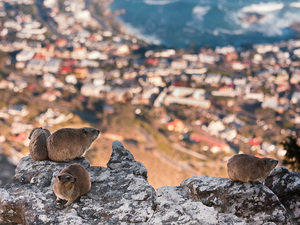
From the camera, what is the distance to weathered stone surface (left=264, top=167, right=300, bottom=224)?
187 inches

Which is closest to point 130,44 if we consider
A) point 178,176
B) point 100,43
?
point 100,43

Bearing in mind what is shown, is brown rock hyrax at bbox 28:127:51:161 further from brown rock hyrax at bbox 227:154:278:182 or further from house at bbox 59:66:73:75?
house at bbox 59:66:73:75

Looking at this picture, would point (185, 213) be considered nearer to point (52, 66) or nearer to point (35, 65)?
point (52, 66)

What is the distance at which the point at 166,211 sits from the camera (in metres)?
4.19

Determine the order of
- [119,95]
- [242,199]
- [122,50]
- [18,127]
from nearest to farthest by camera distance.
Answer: [242,199], [18,127], [119,95], [122,50]

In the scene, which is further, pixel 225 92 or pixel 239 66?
pixel 239 66

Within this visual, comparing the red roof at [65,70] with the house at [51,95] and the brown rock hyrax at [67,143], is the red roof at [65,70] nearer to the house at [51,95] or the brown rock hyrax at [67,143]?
the house at [51,95]

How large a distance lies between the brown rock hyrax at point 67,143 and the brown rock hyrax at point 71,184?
0.63m

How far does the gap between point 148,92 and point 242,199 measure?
43.6m

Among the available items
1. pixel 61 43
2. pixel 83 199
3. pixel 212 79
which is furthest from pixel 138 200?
pixel 61 43

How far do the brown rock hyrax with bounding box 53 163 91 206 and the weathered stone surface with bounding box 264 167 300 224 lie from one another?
273 centimetres

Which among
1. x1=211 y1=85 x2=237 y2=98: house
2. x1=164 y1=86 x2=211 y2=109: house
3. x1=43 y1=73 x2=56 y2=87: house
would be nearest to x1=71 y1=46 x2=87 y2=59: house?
x1=43 y1=73 x2=56 y2=87: house

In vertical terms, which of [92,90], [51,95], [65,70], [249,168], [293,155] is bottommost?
[65,70]

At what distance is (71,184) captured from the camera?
4.11 meters
